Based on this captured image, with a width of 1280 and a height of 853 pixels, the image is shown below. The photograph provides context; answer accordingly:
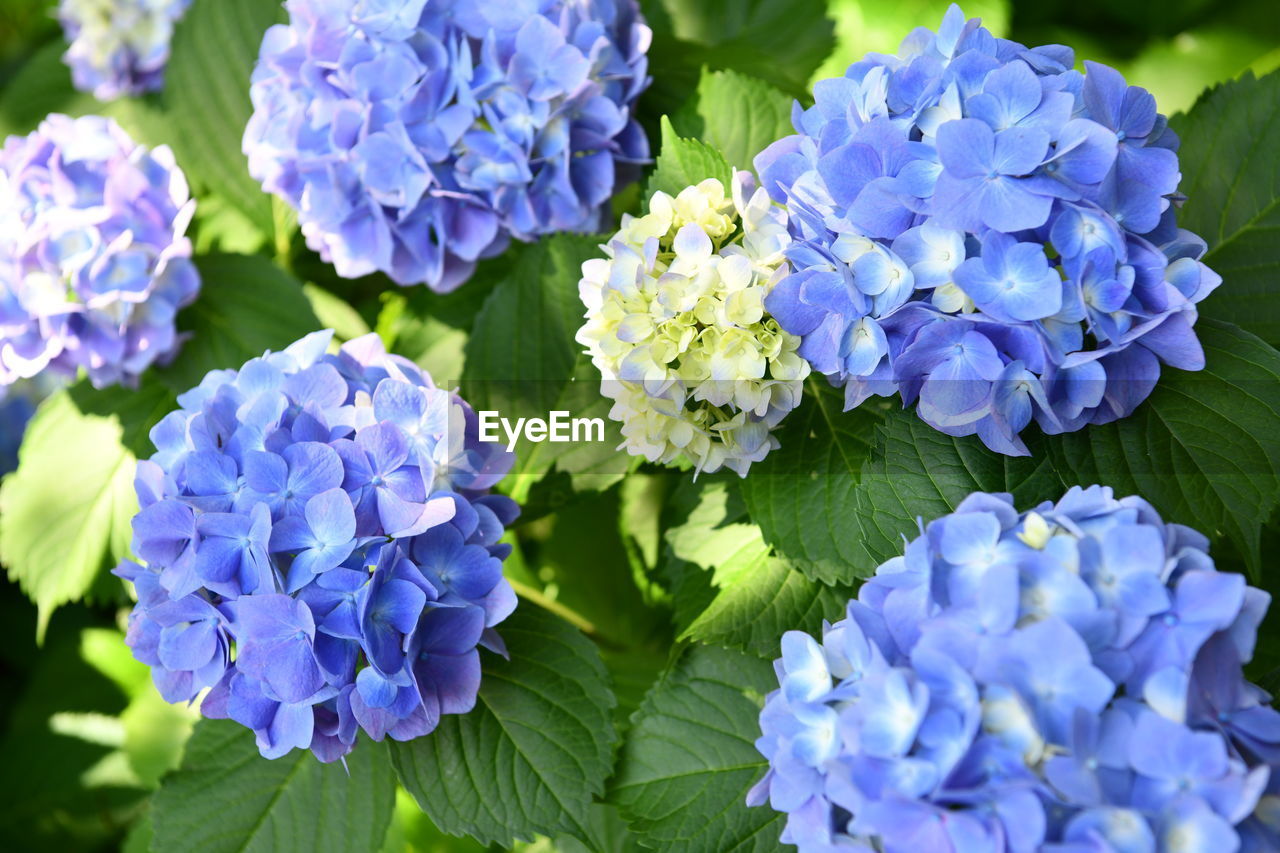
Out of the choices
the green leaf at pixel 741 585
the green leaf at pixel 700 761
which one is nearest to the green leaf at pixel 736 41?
the green leaf at pixel 741 585

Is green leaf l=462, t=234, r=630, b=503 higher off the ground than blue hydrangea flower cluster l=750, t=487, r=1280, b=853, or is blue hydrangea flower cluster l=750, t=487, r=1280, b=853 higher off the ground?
blue hydrangea flower cluster l=750, t=487, r=1280, b=853

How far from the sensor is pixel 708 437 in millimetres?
858

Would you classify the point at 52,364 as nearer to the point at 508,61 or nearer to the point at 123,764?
the point at 508,61

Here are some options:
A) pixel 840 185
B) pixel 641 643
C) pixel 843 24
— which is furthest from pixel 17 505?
pixel 843 24

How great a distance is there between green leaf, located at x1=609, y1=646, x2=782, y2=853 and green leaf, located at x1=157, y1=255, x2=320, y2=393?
2.07 feet

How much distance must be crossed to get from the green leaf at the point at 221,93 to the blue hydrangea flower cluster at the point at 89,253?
0.50ft

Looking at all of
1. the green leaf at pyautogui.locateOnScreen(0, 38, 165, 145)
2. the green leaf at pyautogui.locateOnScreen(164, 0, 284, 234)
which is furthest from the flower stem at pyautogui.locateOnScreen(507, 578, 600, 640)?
the green leaf at pyautogui.locateOnScreen(0, 38, 165, 145)

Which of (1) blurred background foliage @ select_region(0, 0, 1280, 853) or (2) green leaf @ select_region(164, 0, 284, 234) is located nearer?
(1) blurred background foliage @ select_region(0, 0, 1280, 853)

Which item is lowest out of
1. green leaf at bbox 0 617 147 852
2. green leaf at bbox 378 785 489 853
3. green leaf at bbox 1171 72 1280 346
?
green leaf at bbox 0 617 147 852

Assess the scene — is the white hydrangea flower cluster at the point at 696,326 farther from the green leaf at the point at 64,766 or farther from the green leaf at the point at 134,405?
the green leaf at the point at 64,766

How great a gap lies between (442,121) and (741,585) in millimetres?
545

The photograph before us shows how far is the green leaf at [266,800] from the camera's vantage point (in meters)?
1.00

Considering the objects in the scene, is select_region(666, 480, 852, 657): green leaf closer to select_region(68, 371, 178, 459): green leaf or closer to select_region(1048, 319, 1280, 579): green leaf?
select_region(1048, 319, 1280, 579): green leaf

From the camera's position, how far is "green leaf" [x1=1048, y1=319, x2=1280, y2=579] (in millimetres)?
761
